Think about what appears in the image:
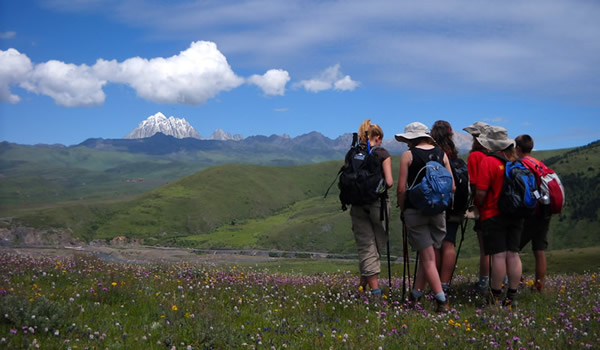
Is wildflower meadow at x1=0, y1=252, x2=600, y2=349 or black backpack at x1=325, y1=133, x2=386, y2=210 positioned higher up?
black backpack at x1=325, y1=133, x2=386, y2=210

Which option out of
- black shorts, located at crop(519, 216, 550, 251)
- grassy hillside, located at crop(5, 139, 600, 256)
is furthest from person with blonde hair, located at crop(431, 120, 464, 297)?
grassy hillside, located at crop(5, 139, 600, 256)

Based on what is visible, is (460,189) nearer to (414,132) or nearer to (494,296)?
(414,132)

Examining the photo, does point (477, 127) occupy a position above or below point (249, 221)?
above

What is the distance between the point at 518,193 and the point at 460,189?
1225 mm

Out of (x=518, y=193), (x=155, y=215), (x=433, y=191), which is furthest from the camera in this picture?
(x=155, y=215)

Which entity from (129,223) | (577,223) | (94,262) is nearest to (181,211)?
(129,223)

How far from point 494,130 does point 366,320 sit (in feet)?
16.1

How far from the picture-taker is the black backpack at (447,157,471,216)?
994cm

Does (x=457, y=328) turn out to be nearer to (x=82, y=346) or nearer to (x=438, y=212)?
(x=438, y=212)

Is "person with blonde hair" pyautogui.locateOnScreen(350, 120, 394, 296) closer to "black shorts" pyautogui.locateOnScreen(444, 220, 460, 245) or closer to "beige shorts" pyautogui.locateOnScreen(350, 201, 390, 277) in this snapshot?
"beige shorts" pyautogui.locateOnScreen(350, 201, 390, 277)

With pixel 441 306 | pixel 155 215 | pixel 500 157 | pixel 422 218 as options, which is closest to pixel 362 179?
pixel 422 218

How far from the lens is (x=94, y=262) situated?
13250 millimetres

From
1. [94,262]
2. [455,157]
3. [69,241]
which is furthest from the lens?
[69,241]

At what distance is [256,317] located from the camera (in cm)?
780
